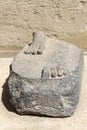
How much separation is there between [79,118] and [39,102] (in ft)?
1.29

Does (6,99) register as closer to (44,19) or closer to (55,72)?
(55,72)

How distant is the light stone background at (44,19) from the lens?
14.4 ft

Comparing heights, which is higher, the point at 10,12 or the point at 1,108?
the point at 10,12

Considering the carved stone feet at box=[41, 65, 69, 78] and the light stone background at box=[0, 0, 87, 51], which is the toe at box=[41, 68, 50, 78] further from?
the light stone background at box=[0, 0, 87, 51]

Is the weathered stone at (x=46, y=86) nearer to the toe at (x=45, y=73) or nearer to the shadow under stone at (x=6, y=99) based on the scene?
the toe at (x=45, y=73)

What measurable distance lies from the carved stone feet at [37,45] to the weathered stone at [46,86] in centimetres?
16

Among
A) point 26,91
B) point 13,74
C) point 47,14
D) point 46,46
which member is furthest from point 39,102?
point 47,14

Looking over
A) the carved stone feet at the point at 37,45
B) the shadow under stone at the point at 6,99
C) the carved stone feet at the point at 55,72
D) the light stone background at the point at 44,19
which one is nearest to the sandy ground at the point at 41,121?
the shadow under stone at the point at 6,99

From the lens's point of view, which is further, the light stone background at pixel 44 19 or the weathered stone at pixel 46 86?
the light stone background at pixel 44 19

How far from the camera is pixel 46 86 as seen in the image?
10.7ft

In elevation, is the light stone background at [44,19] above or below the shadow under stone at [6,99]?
above

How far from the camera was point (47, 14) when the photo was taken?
4434 millimetres

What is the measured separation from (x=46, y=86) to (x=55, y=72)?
154 mm

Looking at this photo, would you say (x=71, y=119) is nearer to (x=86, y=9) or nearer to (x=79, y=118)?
(x=79, y=118)
